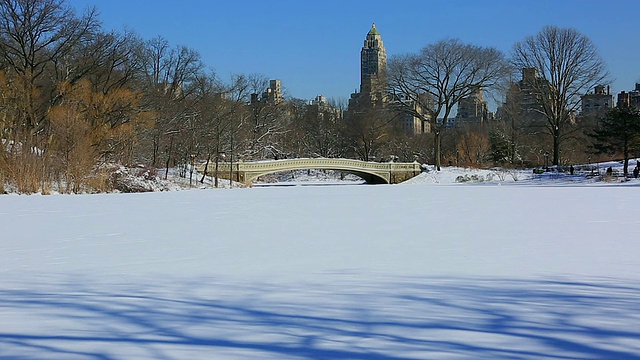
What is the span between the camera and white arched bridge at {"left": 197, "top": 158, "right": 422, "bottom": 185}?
41.6m

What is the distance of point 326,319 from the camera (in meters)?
4.02

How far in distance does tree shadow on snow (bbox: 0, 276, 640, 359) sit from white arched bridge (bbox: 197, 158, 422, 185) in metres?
35.4

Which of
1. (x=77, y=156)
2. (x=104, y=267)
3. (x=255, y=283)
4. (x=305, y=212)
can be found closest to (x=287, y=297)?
(x=255, y=283)

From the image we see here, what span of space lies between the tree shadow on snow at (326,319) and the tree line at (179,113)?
19.6 m

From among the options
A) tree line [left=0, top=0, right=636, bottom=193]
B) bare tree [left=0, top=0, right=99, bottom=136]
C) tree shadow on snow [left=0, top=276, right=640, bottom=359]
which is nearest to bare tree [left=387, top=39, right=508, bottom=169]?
tree line [left=0, top=0, right=636, bottom=193]

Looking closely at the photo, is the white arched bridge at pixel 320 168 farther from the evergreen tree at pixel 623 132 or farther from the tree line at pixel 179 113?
the evergreen tree at pixel 623 132

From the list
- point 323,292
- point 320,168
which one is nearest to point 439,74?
point 320,168

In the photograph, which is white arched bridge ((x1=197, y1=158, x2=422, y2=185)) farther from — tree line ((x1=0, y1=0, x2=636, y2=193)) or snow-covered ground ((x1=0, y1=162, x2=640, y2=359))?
snow-covered ground ((x1=0, y1=162, x2=640, y2=359))

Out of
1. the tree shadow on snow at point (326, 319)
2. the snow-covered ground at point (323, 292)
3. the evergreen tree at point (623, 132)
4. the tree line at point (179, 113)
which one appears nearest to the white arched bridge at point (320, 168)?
the tree line at point (179, 113)

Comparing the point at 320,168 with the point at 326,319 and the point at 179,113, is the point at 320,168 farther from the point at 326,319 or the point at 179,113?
the point at 326,319

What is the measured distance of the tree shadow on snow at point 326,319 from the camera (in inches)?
132

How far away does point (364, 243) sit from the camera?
7824mm

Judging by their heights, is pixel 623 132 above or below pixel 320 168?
above

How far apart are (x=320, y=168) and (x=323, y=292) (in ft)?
130
